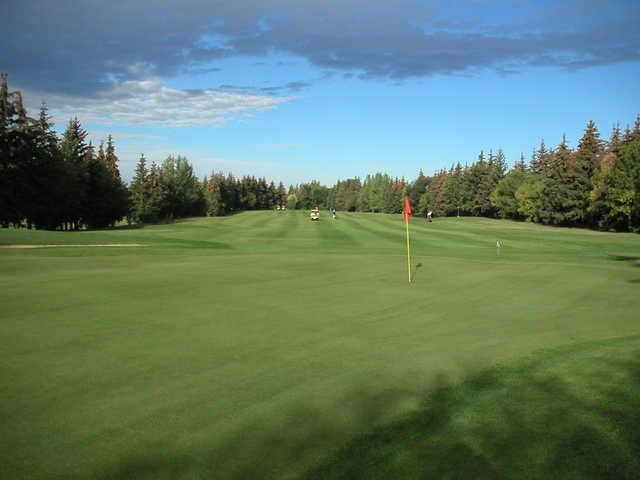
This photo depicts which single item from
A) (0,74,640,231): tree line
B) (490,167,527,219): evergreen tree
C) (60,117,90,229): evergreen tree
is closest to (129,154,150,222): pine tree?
(0,74,640,231): tree line

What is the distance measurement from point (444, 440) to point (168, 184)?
101932 millimetres

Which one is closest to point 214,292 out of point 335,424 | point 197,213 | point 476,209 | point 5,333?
point 5,333

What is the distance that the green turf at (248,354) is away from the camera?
538 centimetres

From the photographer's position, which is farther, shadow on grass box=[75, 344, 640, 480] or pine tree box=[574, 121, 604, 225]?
pine tree box=[574, 121, 604, 225]

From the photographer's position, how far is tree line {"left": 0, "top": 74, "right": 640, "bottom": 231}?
60.3 meters

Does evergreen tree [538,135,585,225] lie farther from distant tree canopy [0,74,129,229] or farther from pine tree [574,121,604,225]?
distant tree canopy [0,74,129,229]

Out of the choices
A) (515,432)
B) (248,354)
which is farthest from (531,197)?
(515,432)

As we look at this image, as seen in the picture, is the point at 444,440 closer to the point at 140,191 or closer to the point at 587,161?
the point at 587,161

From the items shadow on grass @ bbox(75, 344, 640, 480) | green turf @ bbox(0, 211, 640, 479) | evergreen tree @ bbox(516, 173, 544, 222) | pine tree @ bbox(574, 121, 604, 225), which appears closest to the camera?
shadow on grass @ bbox(75, 344, 640, 480)

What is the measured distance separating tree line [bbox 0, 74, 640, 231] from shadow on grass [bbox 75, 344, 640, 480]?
62.1m

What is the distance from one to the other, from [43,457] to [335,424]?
3148mm

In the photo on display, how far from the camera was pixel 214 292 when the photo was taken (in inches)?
579

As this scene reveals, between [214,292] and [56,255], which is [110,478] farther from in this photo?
[56,255]

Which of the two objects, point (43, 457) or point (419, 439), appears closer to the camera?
point (43, 457)
